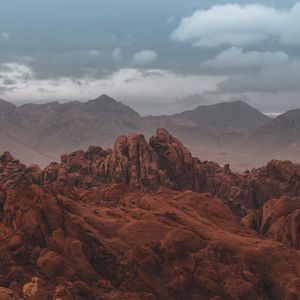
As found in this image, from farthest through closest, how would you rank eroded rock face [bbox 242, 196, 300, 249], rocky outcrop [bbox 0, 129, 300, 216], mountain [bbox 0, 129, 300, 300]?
1. rocky outcrop [bbox 0, 129, 300, 216]
2. eroded rock face [bbox 242, 196, 300, 249]
3. mountain [bbox 0, 129, 300, 300]

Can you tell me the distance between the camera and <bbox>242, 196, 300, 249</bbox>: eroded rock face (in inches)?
1961

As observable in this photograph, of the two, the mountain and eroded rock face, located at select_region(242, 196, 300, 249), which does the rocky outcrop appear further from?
the mountain

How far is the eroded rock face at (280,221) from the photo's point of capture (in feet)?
163

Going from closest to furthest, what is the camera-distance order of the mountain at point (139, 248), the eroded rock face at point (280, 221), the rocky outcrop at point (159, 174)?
the mountain at point (139, 248) → the eroded rock face at point (280, 221) → the rocky outcrop at point (159, 174)

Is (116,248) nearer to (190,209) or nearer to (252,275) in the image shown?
(252,275)

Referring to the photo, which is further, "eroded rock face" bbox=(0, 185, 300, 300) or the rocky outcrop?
the rocky outcrop

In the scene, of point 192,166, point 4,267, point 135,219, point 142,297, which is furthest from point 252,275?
point 192,166

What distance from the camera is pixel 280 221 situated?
172ft

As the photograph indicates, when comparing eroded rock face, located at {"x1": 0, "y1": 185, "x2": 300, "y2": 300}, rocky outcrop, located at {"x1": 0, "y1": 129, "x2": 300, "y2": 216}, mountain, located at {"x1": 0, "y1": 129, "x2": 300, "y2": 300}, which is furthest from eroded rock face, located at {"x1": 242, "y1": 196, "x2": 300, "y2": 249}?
rocky outcrop, located at {"x1": 0, "y1": 129, "x2": 300, "y2": 216}

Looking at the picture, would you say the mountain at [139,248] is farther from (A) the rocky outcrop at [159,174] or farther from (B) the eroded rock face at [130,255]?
(A) the rocky outcrop at [159,174]

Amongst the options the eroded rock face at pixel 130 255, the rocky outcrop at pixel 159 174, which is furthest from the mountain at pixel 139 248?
the rocky outcrop at pixel 159 174

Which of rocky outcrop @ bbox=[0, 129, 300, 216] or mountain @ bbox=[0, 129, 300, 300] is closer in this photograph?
mountain @ bbox=[0, 129, 300, 300]

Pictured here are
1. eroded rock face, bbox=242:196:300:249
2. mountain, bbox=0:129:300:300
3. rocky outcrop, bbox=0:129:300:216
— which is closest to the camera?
mountain, bbox=0:129:300:300

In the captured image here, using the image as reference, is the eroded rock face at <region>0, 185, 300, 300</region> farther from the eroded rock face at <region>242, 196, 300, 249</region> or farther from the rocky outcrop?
the rocky outcrop
